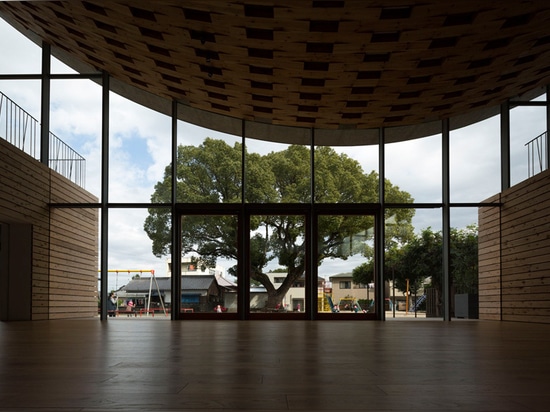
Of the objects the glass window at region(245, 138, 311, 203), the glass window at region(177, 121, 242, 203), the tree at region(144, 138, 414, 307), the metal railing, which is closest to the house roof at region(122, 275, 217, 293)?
the tree at region(144, 138, 414, 307)

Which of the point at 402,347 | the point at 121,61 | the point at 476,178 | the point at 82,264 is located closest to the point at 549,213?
the point at 476,178

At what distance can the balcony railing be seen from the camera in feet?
37.7

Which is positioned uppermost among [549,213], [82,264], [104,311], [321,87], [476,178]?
[321,87]

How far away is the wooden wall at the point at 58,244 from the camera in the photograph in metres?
10.9

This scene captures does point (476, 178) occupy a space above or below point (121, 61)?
below

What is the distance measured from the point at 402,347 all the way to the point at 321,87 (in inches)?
252

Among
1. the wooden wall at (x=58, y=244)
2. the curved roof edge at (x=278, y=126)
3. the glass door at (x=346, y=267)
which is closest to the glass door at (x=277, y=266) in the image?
the glass door at (x=346, y=267)

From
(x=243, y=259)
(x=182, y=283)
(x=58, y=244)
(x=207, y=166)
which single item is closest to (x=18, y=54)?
(x=58, y=244)

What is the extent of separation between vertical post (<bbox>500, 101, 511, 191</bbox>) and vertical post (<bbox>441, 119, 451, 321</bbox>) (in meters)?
0.98

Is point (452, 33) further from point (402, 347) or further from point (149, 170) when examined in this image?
point (149, 170)

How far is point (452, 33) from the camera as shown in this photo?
828 cm

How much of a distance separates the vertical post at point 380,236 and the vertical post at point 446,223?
1101 millimetres

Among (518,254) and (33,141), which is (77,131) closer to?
(33,141)

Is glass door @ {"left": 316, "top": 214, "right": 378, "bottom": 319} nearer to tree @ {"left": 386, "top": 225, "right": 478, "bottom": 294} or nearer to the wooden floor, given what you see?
tree @ {"left": 386, "top": 225, "right": 478, "bottom": 294}
